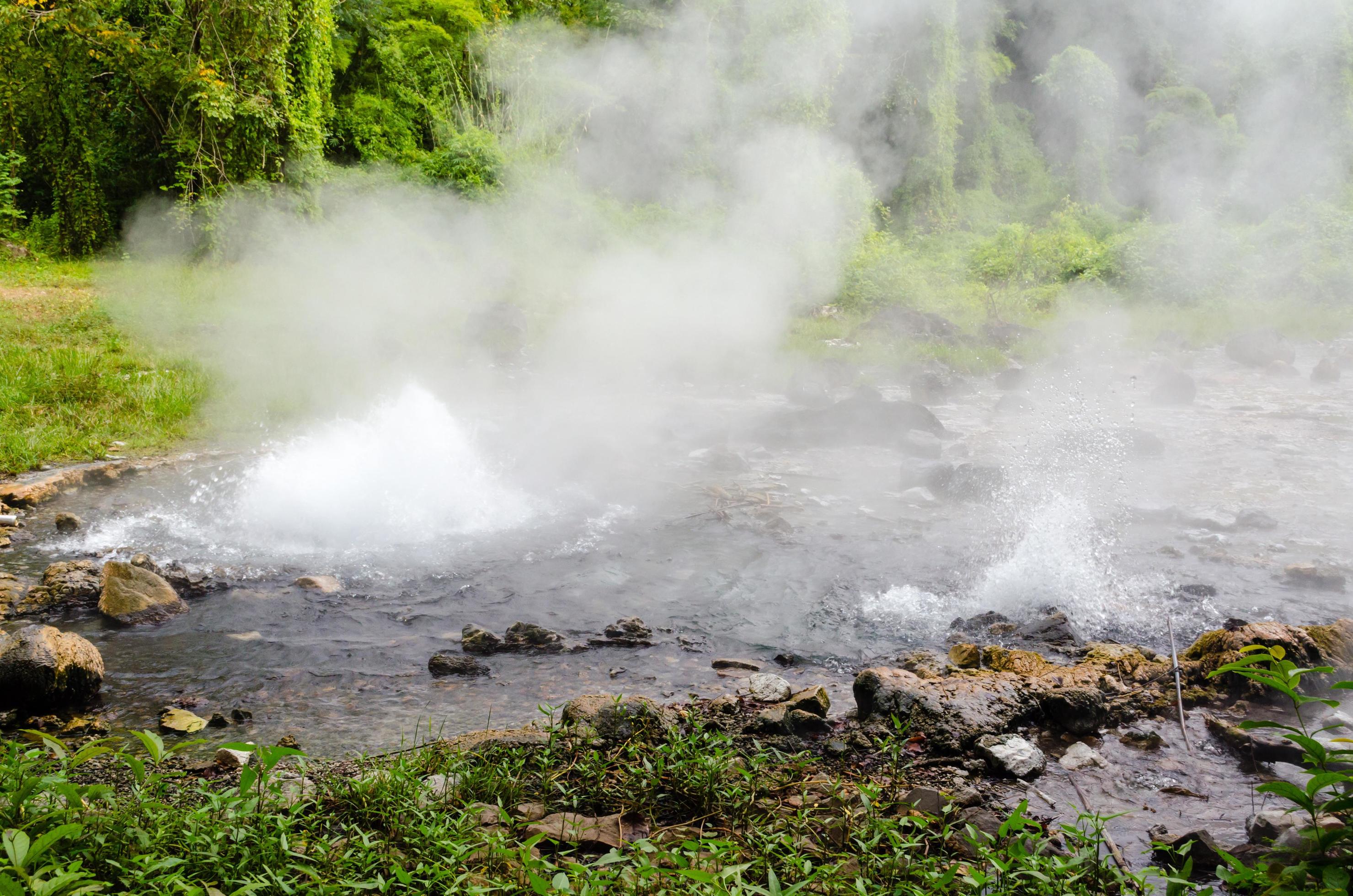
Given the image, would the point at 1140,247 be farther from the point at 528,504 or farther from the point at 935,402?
the point at 528,504

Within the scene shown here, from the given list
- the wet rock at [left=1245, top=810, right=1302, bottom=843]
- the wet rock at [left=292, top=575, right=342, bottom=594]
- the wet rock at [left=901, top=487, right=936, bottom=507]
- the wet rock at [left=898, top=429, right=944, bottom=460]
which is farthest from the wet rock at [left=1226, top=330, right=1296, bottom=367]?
the wet rock at [left=292, top=575, right=342, bottom=594]

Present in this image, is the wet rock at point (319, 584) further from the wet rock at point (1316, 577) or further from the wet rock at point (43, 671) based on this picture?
the wet rock at point (1316, 577)

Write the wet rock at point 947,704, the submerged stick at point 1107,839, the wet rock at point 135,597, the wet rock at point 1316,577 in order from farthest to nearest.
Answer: the wet rock at point 1316,577 < the wet rock at point 135,597 < the wet rock at point 947,704 < the submerged stick at point 1107,839

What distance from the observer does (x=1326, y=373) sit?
11555 mm

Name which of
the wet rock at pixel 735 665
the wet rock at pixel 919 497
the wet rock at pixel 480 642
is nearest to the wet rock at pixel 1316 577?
the wet rock at pixel 919 497

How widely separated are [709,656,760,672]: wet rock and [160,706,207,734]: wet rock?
196 centimetres

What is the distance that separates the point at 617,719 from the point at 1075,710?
63.9 inches

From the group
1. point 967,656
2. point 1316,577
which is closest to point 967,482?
point 1316,577

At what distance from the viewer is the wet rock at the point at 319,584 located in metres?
4.41

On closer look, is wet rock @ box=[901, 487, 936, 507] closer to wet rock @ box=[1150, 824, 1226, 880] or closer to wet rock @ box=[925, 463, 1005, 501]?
wet rock @ box=[925, 463, 1005, 501]

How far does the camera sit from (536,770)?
2500 millimetres

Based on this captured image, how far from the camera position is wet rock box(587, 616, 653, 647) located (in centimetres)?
393

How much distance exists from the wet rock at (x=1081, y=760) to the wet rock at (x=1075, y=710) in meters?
0.14

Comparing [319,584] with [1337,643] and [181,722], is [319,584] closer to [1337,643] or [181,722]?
[181,722]
